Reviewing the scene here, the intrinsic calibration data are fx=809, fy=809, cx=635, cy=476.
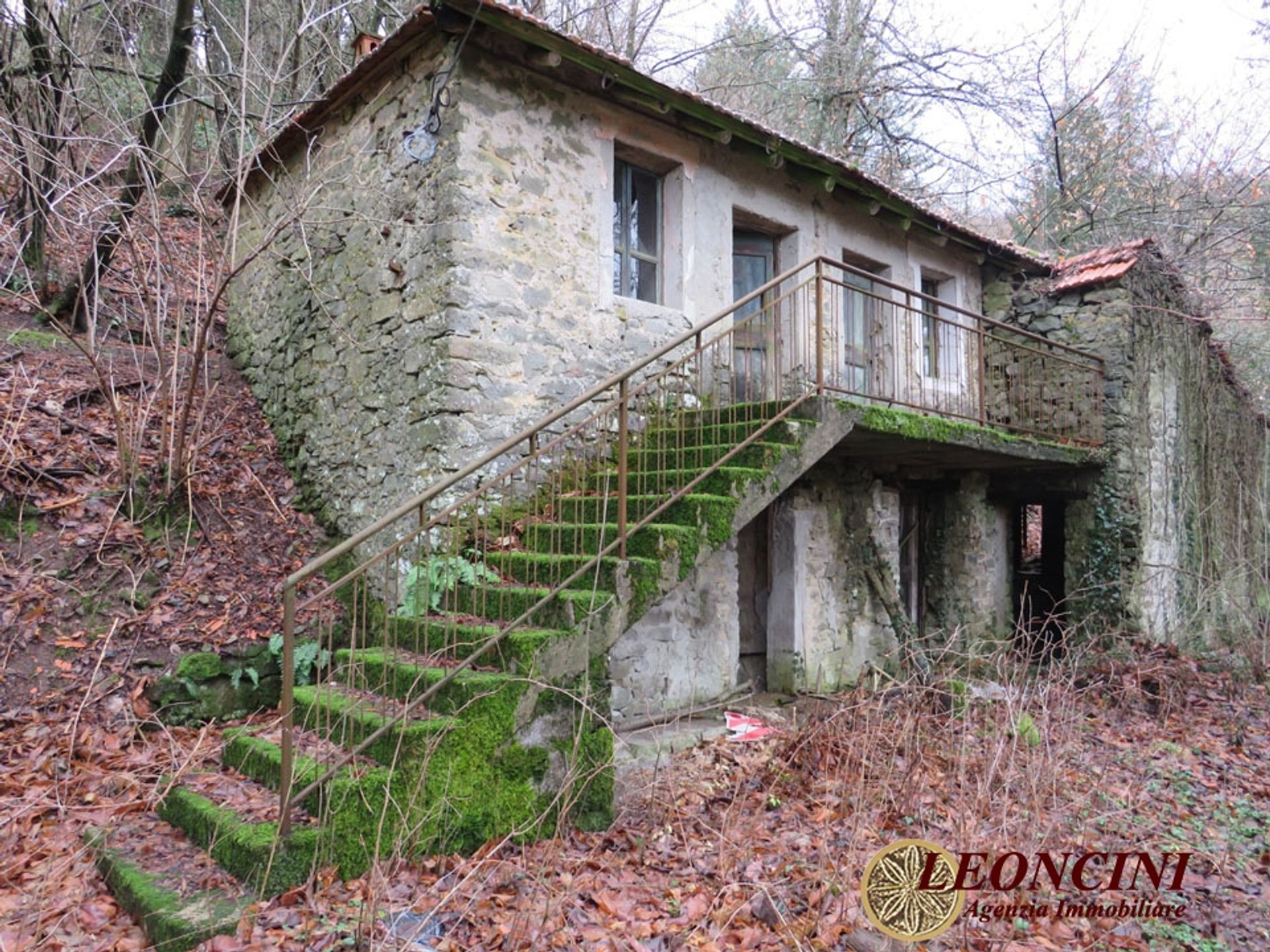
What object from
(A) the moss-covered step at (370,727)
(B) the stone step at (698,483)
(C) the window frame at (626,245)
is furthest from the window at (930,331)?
(A) the moss-covered step at (370,727)

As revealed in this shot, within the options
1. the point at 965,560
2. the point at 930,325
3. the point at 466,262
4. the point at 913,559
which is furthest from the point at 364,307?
the point at 965,560

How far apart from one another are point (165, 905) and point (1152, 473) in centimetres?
1035

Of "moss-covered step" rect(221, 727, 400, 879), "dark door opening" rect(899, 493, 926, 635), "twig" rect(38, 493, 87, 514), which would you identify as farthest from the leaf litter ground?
"dark door opening" rect(899, 493, 926, 635)

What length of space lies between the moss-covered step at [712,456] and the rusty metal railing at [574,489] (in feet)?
0.07

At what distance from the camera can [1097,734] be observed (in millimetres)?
6445

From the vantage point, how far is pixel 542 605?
171 inches

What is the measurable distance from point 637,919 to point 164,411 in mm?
5238

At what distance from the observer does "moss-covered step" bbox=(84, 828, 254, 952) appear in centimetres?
309

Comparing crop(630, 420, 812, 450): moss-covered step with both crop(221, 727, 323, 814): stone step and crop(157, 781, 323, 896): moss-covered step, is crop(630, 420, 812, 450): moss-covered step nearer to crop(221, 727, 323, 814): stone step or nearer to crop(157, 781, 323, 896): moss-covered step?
crop(221, 727, 323, 814): stone step

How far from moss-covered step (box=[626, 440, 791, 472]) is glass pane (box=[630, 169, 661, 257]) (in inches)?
89.2

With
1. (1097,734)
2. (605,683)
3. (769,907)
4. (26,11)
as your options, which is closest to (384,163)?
(26,11)

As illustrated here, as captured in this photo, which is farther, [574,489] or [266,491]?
[266,491]

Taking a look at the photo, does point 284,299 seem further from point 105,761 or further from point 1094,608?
point 1094,608

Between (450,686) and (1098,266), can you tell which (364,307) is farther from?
(1098,266)
